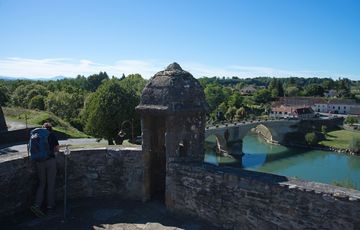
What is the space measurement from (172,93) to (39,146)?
7.92ft

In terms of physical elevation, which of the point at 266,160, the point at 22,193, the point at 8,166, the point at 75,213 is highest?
the point at 8,166

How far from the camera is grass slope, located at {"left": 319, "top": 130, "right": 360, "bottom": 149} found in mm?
48656

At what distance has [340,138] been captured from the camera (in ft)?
177

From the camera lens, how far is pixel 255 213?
16.9ft

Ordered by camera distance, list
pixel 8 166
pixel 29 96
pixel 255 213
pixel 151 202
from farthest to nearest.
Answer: pixel 29 96
pixel 151 202
pixel 8 166
pixel 255 213

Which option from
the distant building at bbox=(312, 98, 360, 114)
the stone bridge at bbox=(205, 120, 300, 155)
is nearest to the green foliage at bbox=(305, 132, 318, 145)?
the stone bridge at bbox=(205, 120, 300, 155)

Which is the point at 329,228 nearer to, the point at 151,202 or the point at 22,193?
the point at 151,202

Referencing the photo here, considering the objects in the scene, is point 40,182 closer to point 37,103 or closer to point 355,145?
point 355,145

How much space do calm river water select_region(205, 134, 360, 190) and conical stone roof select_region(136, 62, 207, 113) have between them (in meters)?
28.5

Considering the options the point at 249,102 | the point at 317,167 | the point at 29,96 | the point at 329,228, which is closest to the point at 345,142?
the point at 317,167

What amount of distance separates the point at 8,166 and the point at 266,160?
39534 mm

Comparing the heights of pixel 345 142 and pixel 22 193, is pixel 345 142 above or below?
below

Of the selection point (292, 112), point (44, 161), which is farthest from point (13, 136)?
point (292, 112)

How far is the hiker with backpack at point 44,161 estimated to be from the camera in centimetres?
594
